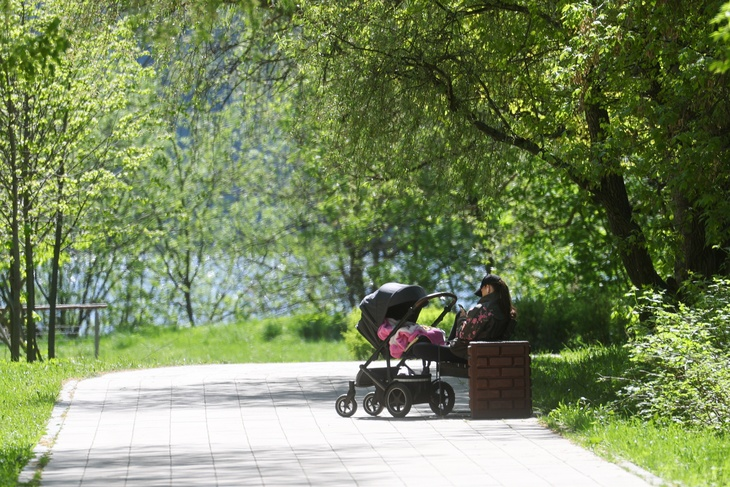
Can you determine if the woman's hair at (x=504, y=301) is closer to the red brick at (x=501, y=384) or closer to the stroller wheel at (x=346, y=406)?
the red brick at (x=501, y=384)

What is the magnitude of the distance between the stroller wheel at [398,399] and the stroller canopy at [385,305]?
1.62 ft

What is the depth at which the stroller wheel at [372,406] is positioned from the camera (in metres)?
13.0

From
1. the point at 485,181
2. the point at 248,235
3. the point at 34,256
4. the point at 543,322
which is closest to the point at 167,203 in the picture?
the point at 248,235

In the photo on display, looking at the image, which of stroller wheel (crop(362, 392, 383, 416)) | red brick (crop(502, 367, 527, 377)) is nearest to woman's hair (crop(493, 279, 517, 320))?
red brick (crop(502, 367, 527, 377))

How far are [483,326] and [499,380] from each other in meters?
0.63

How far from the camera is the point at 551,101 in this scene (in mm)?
15609

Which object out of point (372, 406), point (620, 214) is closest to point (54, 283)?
point (372, 406)

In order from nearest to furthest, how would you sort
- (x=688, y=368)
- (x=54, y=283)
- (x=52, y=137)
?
(x=688, y=368)
(x=54, y=283)
(x=52, y=137)

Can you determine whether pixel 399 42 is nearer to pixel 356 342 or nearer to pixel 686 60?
pixel 686 60

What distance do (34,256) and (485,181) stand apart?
31.9ft

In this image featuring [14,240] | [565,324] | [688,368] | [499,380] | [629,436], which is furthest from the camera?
[565,324]

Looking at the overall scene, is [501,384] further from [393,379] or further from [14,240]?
[14,240]

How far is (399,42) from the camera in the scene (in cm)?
1566

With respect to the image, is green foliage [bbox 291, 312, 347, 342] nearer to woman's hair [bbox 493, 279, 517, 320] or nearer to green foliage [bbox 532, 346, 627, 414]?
green foliage [bbox 532, 346, 627, 414]
